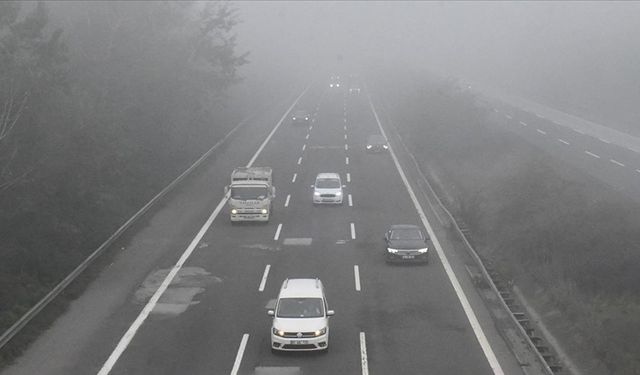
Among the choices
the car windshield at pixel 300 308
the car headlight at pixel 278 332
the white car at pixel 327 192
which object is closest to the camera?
the car headlight at pixel 278 332

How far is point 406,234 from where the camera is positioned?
2947 cm

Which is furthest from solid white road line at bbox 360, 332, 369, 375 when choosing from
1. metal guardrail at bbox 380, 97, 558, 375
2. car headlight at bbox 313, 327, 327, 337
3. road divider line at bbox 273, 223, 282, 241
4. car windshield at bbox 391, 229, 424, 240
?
road divider line at bbox 273, 223, 282, 241

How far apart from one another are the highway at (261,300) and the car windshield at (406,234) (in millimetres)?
1130

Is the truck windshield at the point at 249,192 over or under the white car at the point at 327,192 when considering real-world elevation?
over

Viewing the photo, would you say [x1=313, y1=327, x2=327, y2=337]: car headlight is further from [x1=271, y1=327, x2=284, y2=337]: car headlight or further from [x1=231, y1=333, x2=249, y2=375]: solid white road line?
[x1=231, y1=333, x2=249, y2=375]: solid white road line

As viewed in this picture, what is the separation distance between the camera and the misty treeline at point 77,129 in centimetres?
2480

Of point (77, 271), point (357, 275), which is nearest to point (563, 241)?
point (357, 275)

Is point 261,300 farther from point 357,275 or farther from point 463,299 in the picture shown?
point 463,299

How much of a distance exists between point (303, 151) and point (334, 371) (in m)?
39.3

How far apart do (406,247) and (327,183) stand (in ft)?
38.9

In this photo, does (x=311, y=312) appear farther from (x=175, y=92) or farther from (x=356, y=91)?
(x=356, y=91)

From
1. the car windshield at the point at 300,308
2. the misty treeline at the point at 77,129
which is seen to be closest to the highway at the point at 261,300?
the car windshield at the point at 300,308

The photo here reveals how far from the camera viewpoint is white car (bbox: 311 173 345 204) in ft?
128

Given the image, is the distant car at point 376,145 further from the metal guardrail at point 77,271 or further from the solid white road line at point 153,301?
the solid white road line at point 153,301
